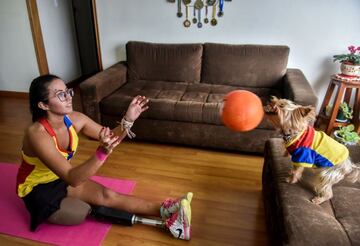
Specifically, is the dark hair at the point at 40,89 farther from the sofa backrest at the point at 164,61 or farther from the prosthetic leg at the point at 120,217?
the sofa backrest at the point at 164,61

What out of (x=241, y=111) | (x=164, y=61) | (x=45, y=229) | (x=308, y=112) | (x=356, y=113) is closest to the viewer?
(x=241, y=111)

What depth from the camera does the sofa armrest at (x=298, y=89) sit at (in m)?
2.18

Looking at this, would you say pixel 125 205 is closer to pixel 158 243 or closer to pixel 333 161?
pixel 158 243

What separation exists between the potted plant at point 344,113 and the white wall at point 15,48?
3967 millimetres

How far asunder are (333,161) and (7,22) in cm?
433

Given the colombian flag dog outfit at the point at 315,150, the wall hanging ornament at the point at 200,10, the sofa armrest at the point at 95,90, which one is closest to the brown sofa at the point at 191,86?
the sofa armrest at the point at 95,90

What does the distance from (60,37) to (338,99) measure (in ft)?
13.0

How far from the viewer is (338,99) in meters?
2.62

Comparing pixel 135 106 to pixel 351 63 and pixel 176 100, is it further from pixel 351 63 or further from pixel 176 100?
pixel 351 63

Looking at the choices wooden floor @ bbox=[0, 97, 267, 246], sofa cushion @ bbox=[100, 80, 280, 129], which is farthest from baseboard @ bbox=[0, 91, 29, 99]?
sofa cushion @ bbox=[100, 80, 280, 129]

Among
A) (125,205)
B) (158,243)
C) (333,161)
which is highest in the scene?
(333,161)

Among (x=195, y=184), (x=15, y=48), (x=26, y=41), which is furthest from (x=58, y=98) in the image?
(x=15, y=48)

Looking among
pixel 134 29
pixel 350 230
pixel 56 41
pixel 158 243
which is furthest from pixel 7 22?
pixel 350 230

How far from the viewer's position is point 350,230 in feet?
3.86
